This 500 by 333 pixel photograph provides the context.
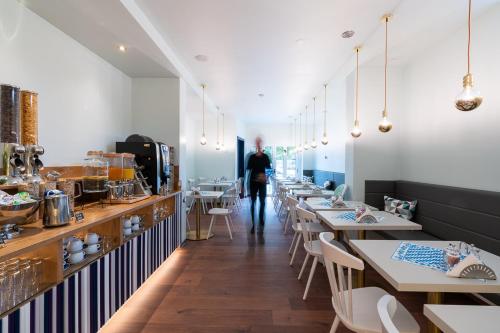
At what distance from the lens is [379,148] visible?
429cm

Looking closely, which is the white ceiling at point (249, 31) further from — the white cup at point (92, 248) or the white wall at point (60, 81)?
the white cup at point (92, 248)

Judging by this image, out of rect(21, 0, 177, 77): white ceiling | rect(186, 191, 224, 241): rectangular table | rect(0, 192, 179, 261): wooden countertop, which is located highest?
rect(21, 0, 177, 77): white ceiling

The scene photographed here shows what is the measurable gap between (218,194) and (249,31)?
9.36ft

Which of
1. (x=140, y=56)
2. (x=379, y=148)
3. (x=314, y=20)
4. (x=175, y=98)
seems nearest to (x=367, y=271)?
(x=379, y=148)

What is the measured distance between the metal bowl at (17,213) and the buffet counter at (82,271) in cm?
7

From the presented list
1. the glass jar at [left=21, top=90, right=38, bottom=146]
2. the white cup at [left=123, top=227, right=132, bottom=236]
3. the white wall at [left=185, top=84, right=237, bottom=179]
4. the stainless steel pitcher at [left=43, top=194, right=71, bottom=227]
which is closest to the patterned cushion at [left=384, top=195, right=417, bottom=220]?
the white cup at [left=123, top=227, right=132, bottom=236]

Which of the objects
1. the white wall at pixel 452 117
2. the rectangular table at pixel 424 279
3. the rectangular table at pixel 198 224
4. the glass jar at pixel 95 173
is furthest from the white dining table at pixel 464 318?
the rectangular table at pixel 198 224

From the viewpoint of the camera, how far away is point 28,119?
1.99 metres

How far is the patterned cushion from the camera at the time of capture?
360 centimetres

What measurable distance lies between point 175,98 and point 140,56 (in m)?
0.86

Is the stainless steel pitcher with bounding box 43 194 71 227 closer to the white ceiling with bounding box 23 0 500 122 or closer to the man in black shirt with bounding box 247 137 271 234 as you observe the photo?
the white ceiling with bounding box 23 0 500 122

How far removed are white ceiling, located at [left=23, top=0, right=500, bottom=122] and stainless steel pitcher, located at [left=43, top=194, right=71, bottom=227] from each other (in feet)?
5.29

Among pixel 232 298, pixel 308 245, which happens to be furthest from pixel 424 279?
pixel 232 298

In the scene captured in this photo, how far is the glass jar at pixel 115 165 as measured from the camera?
2.67 metres
